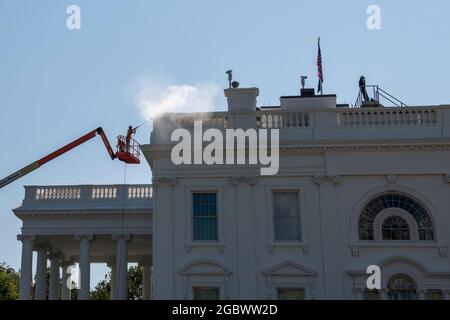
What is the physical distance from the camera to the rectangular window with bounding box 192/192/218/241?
26.7 metres

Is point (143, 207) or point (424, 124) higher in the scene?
point (424, 124)

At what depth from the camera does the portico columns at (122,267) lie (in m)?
30.6

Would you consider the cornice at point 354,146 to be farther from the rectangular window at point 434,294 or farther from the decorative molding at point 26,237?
the decorative molding at point 26,237

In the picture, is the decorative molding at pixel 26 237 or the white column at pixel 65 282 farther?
the white column at pixel 65 282

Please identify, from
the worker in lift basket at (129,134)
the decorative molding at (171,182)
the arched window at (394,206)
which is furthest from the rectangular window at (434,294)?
the worker in lift basket at (129,134)

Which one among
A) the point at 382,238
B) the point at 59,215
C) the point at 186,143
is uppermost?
the point at 186,143

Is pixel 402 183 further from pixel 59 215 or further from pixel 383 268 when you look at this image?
pixel 59 215

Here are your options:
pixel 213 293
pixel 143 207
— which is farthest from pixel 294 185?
pixel 143 207

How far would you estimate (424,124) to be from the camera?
27.3m

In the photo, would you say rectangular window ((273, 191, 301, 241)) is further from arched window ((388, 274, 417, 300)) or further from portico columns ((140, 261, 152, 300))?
portico columns ((140, 261, 152, 300))

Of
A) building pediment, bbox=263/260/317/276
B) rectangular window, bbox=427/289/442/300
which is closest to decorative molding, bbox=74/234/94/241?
building pediment, bbox=263/260/317/276

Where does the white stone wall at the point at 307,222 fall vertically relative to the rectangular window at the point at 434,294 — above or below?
above

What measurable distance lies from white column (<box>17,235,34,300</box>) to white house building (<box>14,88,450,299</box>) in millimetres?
7477

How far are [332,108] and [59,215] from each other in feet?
42.9
